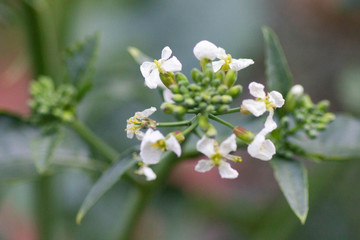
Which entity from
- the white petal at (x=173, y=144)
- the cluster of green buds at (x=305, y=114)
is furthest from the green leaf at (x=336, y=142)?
the white petal at (x=173, y=144)

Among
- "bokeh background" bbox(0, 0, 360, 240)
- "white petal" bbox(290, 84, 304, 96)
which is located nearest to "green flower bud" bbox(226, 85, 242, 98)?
"white petal" bbox(290, 84, 304, 96)

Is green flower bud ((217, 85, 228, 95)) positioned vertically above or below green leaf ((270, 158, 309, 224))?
above

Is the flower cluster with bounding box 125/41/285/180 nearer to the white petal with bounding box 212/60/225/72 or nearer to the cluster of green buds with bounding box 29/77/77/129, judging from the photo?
the white petal with bounding box 212/60/225/72

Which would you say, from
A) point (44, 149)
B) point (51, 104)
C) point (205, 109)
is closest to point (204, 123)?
point (205, 109)

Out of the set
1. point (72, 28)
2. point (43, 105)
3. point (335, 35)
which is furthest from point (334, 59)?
point (43, 105)

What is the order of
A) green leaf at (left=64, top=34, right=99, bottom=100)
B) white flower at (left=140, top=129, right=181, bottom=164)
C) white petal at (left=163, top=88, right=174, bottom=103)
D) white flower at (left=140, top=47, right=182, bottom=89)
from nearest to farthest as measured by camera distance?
1. white flower at (left=140, top=129, right=181, bottom=164)
2. white flower at (left=140, top=47, right=182, bottom=89)
3. white petal at (left=163, top=88, right=174, bottom=103)
4. green leaf at (left=64, top=34, right=99, bottom=100)

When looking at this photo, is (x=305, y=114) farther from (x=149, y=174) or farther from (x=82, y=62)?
(x=82, y=62)

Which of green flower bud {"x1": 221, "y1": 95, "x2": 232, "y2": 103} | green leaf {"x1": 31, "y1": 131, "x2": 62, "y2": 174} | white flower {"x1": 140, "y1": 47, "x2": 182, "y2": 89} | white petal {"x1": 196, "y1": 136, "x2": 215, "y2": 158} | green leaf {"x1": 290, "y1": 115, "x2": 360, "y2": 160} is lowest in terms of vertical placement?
green leaf {"x1": 290, "y1": 115, "x2": 360, "y2": 160}

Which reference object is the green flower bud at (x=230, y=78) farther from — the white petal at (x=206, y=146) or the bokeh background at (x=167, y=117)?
the bokeh background at (x=167, y=117)
